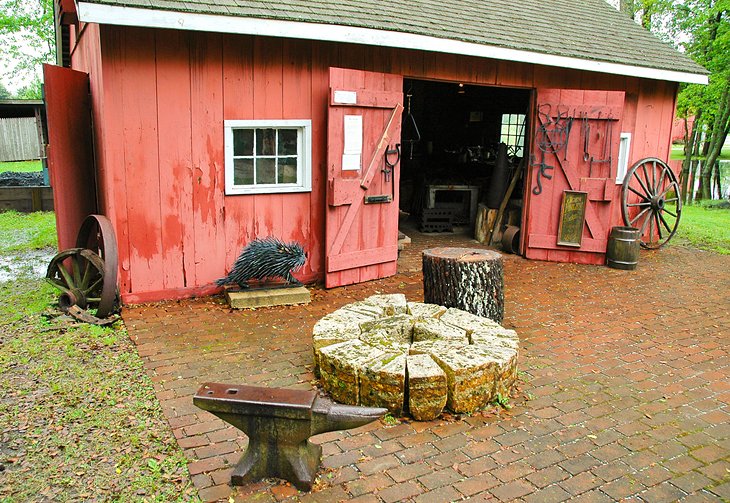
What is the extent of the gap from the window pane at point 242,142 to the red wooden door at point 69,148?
1.97 meters

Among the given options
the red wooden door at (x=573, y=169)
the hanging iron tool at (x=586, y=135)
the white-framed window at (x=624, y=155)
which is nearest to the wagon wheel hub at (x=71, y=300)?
the red wooden door at (x=573, y=169)

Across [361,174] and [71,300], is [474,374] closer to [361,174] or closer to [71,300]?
[361,174]

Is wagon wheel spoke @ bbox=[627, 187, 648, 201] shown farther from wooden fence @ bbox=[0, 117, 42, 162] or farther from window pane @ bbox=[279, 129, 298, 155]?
wooden fence @ bbox=[0, 117, 42, 162]

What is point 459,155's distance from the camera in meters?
13.9

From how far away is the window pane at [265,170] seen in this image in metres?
7.06

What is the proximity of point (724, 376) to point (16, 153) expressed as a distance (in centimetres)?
2867

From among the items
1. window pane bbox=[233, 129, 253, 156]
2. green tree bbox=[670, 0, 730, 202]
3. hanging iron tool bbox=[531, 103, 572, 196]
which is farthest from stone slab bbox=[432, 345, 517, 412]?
green tree bbox=[670, 0, 730, 202]

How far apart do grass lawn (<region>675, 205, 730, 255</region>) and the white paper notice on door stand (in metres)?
7.04

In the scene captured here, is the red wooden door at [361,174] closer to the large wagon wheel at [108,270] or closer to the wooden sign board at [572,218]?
the large wagon wheel at [108,270]

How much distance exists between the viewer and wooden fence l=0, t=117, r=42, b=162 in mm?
25952

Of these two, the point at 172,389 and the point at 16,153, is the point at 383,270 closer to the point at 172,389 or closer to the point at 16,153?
the point at 172,389

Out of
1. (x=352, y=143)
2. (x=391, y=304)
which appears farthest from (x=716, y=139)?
(x=391, y=304)

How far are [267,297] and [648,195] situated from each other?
22.9ft

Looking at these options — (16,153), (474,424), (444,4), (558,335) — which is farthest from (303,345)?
(16,153)
